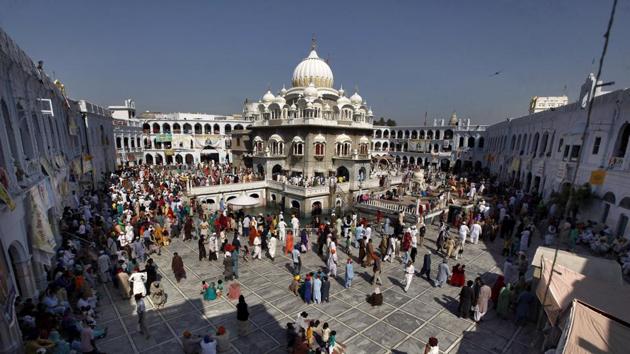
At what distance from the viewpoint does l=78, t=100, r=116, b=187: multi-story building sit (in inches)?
909

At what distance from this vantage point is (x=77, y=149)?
68.0ft

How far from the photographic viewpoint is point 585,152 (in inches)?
701

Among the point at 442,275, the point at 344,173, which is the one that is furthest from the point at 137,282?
the point at 344,173

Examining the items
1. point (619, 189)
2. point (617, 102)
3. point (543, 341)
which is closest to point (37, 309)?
point (543, 341)

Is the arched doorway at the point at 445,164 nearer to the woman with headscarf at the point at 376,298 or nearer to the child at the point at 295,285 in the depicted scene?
the woman with headscarf at the point at 376,298

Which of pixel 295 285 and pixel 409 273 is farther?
pixel 409 273

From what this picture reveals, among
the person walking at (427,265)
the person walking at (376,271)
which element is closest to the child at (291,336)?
the person walking at (376,271)

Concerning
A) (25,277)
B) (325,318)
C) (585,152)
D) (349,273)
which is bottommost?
(325,318)

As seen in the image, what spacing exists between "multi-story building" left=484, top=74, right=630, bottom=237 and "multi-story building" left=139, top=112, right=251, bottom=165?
132ft

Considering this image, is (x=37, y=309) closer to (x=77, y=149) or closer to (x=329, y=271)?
(x=329, y=271)

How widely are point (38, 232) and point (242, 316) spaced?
659 centimetres

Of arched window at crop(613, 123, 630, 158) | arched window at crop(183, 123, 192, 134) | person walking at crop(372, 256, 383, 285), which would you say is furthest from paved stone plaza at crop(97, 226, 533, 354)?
arched window at crop(183, 123, 192, 134)

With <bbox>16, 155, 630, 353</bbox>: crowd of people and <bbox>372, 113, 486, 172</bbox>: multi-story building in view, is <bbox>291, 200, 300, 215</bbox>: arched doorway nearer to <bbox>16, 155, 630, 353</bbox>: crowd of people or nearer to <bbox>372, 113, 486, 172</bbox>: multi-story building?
<bbox>16, 155, 630, 353</bbox>: crowd of people

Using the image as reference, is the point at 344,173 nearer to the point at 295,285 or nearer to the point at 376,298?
the point at 295,285
